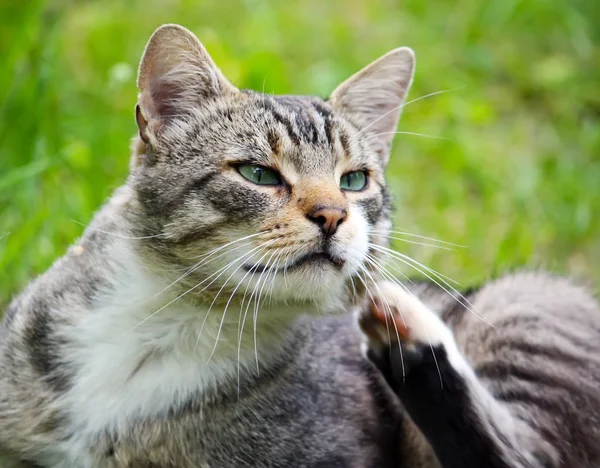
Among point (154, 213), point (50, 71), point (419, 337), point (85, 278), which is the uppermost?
point (50, 71)

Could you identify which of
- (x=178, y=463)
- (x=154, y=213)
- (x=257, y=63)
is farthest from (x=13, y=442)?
(x=257, y=63)

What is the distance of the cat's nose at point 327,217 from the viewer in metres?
2.13

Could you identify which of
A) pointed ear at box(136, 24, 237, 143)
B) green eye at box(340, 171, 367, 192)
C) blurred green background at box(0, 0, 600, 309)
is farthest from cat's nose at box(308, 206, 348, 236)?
blurred green background at box(0, 0, 600, 309)

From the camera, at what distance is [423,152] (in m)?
5.05

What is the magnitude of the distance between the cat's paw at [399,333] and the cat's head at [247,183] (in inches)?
7.6

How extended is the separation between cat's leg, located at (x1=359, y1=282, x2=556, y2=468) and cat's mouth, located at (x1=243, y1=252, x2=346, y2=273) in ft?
1.04

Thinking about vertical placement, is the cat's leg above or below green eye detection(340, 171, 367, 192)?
below

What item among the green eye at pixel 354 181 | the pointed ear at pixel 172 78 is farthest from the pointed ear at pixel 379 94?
the pointed ear at pixel 172 78

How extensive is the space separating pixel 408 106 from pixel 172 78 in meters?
3.08

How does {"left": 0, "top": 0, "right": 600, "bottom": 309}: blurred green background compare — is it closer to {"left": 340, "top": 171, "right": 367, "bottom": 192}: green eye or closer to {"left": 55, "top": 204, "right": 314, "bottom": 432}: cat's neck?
{"left": 340, "top": 171, "right": 367, "bottom": 192}: green eye

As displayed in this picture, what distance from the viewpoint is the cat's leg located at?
7.98 feet

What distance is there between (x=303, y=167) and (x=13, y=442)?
1.07 m

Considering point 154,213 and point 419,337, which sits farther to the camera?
point 419,337

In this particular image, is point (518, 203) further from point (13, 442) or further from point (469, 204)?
point (13, 442)
